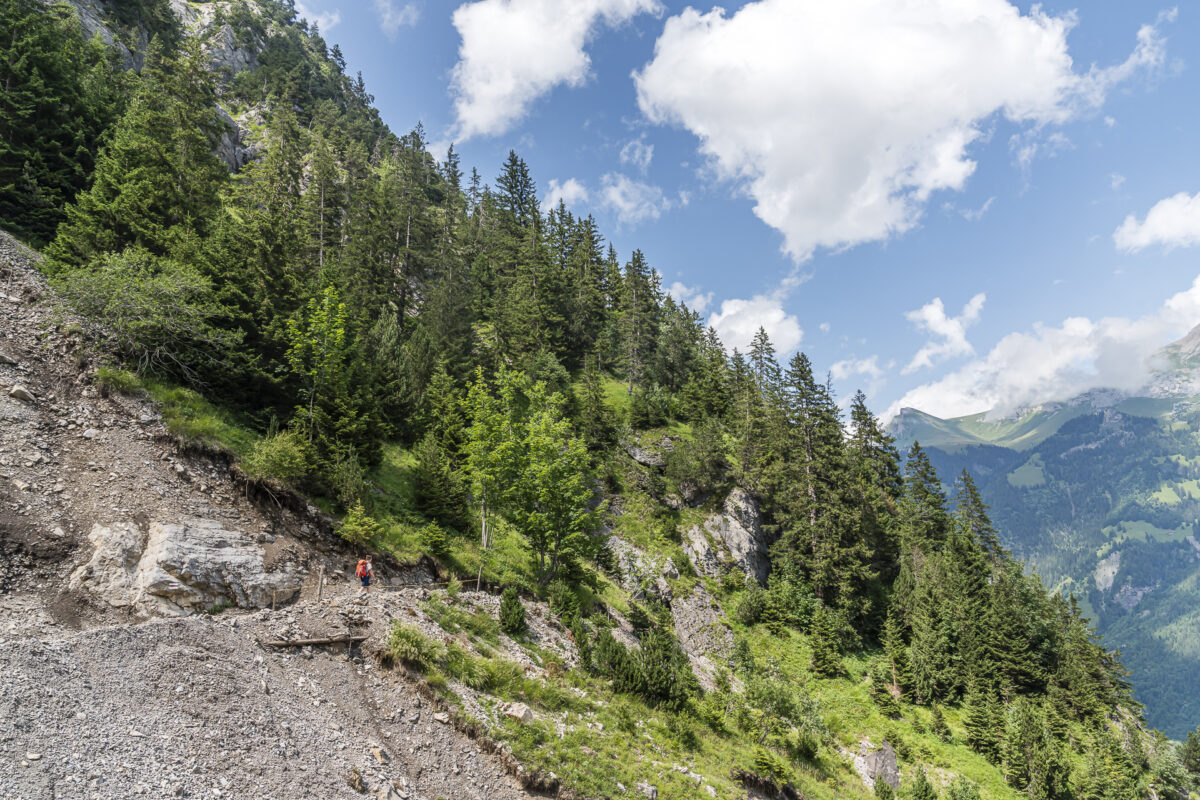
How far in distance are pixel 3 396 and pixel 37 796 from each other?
1388cm

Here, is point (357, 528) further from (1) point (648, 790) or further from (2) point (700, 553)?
(2) point (700, 553)

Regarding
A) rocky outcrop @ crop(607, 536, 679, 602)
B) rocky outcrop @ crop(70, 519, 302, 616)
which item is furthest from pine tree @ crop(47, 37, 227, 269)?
rocky outcrop @ crop(607, 536, 679, 602)

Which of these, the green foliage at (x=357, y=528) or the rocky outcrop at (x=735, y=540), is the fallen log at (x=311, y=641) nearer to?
the green foliage at (x=357, y=528)

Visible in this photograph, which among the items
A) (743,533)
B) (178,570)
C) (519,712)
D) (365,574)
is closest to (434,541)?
(365,574)

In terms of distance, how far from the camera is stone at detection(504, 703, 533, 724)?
15.3 meters

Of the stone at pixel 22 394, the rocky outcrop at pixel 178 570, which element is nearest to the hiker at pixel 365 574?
the rocky outcrop at pixel 178 570

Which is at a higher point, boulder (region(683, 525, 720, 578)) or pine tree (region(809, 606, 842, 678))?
boulder (region(683, 525, 720, 578))

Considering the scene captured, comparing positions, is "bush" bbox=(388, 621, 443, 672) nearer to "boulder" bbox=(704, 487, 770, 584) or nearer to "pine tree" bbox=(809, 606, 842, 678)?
"pine tree" bbox=(809, 606, 842, 678)

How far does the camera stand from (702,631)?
1390 inches

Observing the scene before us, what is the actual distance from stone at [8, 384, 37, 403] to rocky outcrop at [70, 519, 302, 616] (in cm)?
582

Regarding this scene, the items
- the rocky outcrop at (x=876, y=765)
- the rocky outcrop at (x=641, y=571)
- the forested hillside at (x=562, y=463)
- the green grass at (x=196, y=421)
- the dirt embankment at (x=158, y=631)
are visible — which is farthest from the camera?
the rocky outcrop at (x=641, y=571)

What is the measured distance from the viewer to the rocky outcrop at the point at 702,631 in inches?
1298

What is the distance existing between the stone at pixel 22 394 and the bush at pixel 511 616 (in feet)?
57.8

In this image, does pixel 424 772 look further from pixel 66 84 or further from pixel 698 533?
pixel 66 84
